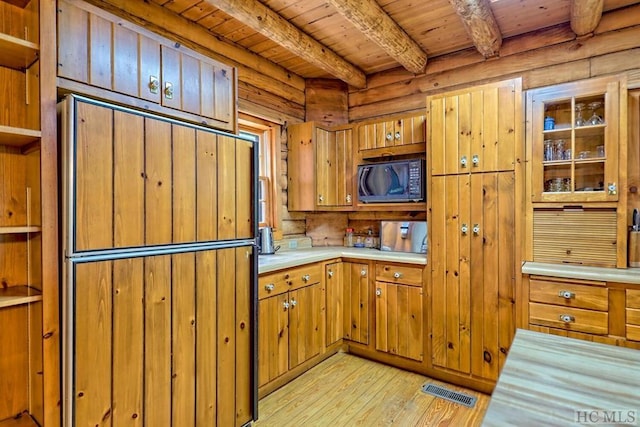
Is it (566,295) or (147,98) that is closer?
(147,98)

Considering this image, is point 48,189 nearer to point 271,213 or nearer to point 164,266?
point 164,266

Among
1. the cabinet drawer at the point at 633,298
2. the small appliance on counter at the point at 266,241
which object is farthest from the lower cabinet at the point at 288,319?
the cabinet drawer at the point at 633,298

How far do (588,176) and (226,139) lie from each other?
239 centimetres

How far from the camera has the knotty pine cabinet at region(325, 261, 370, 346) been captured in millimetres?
3055

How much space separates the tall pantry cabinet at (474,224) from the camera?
8.11ft

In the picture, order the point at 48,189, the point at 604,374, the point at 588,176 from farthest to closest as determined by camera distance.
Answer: the point at 588,176 < the point at 48,189 < the point at 604,374

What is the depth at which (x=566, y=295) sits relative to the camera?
7.32ft

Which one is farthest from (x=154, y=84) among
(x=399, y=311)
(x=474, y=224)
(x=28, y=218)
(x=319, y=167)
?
(x=399, y=311)

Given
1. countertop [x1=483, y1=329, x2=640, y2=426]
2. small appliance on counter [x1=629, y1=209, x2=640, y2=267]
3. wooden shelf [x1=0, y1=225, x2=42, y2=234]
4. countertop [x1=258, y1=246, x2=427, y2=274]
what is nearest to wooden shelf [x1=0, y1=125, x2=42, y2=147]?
wooden shelf [x1=0, y1=225, x2=42, y2=234]

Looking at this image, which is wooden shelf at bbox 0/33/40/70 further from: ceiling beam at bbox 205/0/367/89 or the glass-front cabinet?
the glass-front cabinet

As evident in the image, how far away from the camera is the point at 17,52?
1329 mm

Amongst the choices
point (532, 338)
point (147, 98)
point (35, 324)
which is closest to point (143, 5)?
point (147, 98)

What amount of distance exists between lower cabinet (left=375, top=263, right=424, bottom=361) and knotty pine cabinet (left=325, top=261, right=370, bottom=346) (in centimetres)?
12

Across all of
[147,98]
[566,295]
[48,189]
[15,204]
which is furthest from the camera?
[566,295]
